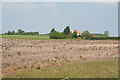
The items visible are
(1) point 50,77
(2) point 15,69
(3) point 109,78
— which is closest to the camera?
(3) point 109,78

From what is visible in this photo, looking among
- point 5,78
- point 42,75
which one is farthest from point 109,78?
point 5,78

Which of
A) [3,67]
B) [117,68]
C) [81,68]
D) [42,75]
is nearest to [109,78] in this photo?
[117,68]

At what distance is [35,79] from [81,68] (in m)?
3.16

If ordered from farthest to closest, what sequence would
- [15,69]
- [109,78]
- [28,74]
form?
1. [15,69]
2. [28,74]
3. [109,78]

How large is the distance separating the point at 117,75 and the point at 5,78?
20.6 feet

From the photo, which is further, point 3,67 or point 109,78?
point 3,67

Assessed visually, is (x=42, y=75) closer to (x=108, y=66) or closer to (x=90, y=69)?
(x=90, y=69)

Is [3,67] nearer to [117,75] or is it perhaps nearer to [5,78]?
[5,78]

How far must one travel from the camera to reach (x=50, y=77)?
10.9m

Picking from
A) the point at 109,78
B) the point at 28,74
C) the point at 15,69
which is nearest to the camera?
the point at 109,78

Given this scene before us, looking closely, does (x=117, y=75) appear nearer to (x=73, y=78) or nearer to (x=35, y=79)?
(x=73, y=78)

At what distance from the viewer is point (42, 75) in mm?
11391

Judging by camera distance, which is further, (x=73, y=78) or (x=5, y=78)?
(x=5, y=78)

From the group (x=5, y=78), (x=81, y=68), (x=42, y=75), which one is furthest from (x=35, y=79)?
(x=81, y=68)
